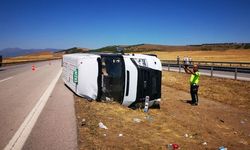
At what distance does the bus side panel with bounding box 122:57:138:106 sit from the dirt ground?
449 mm

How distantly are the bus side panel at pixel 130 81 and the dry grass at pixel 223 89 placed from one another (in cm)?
671

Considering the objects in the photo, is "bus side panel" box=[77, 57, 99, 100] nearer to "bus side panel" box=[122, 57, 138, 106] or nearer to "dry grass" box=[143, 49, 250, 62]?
"bus side panel" box=[122, 57, 138, 106]

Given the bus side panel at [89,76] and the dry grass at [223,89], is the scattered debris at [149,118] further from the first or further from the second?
the dry grass at [223,89]

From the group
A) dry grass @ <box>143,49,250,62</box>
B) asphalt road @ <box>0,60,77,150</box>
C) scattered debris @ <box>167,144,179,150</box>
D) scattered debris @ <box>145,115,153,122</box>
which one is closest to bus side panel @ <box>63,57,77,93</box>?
asphalt road @ <box>0,60,77,150</box>

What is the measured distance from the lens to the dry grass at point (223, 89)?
1622cm

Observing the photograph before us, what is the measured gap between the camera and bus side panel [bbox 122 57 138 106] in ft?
35.4

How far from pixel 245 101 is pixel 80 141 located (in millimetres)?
12001

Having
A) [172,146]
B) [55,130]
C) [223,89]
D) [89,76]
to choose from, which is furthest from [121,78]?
[223,89]


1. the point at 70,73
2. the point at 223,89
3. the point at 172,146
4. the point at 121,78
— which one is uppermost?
the point at 121,78

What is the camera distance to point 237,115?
12703mm

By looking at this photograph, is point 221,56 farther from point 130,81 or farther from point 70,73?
point 130,81

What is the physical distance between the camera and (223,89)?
19016 mm

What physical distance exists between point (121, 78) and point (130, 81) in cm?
Answer: 45

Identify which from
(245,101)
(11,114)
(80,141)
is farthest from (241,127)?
(11,114)
